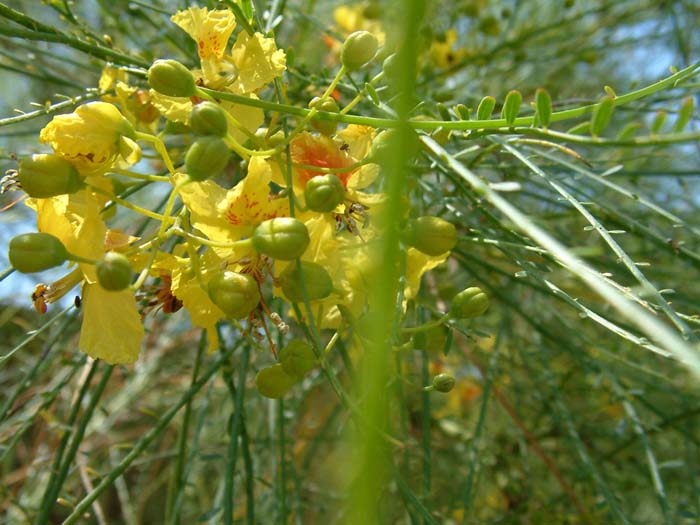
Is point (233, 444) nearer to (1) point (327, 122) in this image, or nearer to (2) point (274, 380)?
(2) point (274, 380)

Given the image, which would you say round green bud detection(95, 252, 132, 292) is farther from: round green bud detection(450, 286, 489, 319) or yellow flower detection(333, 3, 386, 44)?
yellow flower detection(333, 3, 386, 44)

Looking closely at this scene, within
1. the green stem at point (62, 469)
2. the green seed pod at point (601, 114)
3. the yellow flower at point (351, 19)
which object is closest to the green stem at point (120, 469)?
the green stem at point (62, 469)

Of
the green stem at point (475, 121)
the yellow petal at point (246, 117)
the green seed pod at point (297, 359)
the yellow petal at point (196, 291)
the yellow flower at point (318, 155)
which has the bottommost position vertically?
the green seed pod at point (297, 359)

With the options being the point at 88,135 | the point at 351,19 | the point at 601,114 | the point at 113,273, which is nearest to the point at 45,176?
the point at 88,135

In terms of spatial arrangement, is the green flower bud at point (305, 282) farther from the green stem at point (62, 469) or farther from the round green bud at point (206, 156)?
the green stem at point (62, 469)

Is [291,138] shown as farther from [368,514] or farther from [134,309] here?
[368,514]

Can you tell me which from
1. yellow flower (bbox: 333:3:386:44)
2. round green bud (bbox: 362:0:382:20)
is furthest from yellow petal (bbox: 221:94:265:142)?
yellow flower (bbox: 333:3:386:44)
